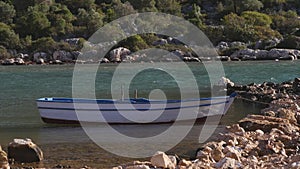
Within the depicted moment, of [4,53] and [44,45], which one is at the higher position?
[44,45]

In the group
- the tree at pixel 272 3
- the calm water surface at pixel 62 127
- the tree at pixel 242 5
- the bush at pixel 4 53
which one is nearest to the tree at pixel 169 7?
the tree at pixel 242 5

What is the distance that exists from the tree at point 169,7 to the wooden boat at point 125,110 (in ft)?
355

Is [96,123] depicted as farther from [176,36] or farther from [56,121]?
[176,36]

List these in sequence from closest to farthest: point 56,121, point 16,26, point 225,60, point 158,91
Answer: point 56,121, point 158,91, point 225,60, point 16,26

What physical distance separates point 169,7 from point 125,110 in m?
114

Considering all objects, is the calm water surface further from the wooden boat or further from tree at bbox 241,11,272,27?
tree at bbox 241,11,272,27

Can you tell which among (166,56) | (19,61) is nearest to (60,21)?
(19,61)

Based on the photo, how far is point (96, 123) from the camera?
2567 cm

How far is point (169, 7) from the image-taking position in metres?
137

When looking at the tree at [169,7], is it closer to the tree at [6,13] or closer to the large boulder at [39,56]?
the tree at [6,13]

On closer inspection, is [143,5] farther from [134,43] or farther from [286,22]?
[286,22]

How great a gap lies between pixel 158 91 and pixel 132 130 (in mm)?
19432

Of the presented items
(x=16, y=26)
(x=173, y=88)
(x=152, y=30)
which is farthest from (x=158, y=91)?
(x=16, y=26)

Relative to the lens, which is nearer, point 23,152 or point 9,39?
point 23,152
